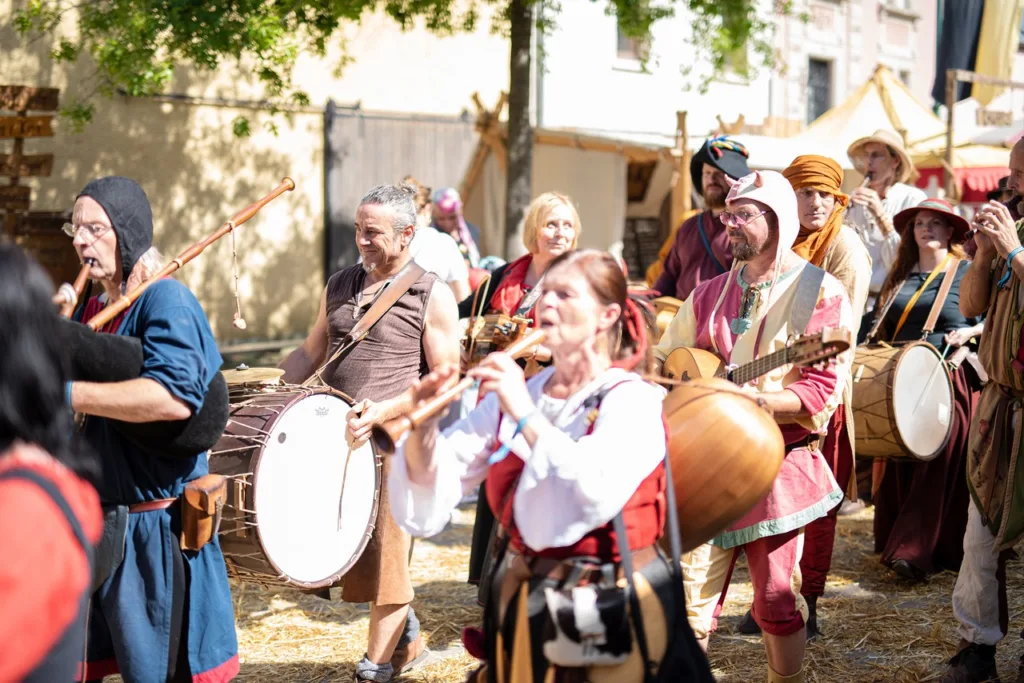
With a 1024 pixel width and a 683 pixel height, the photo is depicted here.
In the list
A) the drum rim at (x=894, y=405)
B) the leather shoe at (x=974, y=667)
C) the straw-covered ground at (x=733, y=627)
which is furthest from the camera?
the drum rim at (x=894, y=405)

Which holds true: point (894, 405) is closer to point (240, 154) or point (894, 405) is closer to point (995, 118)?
point (995, 118)

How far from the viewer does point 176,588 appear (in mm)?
3135

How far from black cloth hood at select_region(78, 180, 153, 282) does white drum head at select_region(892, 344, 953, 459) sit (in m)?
3.53

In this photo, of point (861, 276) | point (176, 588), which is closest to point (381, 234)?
point (176, 588)

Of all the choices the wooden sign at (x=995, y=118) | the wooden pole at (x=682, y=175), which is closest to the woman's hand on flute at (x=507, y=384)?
the wooden pole at (x=682, y=175)

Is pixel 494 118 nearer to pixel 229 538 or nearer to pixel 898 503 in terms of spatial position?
pixel 898 503

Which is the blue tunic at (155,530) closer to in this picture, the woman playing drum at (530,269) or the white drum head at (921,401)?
the woman playing drum at (530,269)

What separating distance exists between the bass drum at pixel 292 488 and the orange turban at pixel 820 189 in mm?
2052

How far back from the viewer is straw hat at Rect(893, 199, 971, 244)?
18.0 feet

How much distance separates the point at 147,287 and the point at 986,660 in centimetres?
343

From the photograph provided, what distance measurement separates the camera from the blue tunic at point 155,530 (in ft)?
9.80

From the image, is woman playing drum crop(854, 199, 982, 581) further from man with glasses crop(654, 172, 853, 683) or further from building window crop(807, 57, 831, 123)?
building window crop(807, 57, 831, 123)

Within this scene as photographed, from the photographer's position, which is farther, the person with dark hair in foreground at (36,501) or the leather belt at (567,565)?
the leather belt at (567,565)

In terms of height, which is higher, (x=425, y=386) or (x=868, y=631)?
(x=425, y=386)
